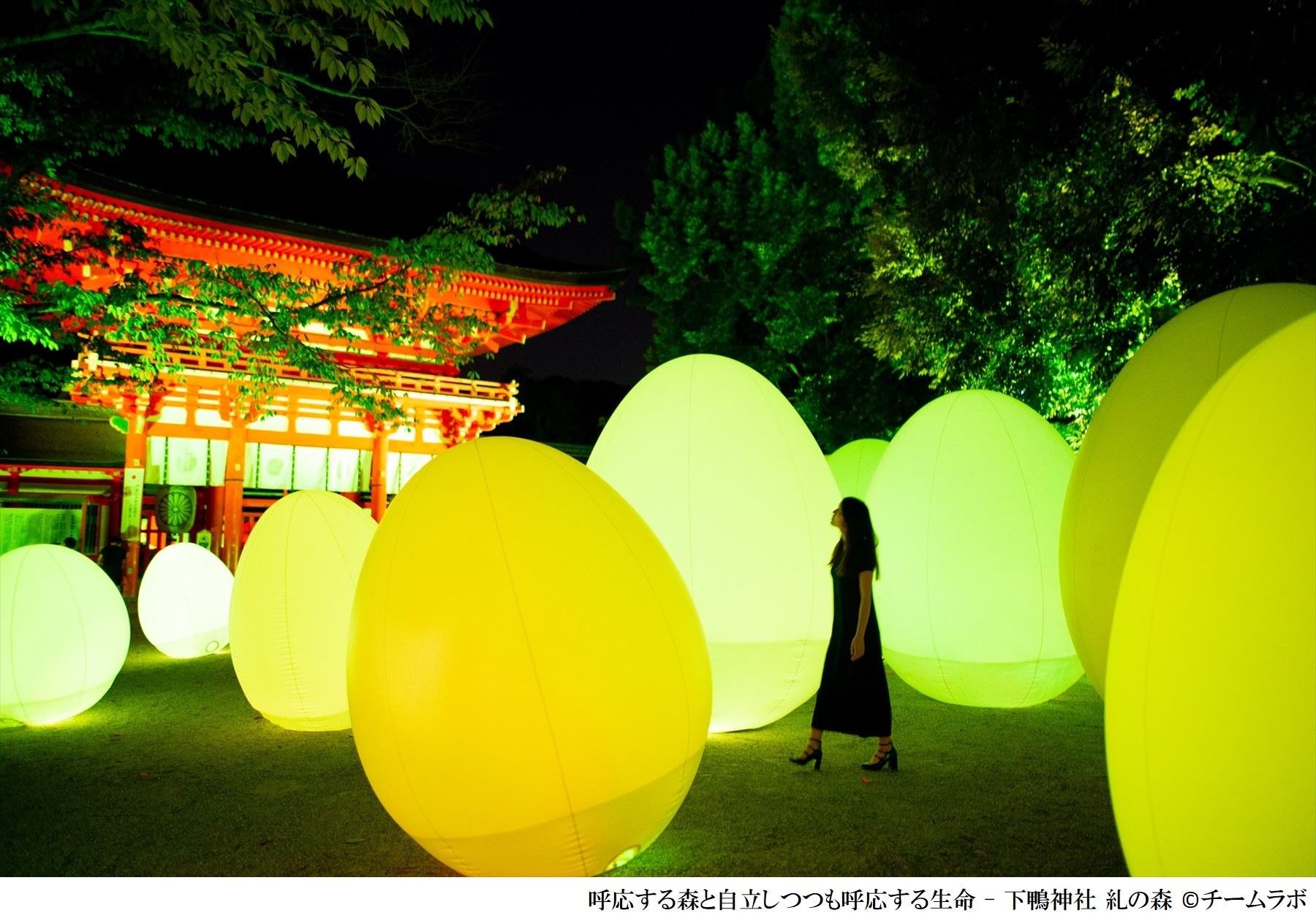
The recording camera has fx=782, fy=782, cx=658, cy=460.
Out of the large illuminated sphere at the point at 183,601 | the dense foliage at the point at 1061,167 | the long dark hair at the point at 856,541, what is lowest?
the large illuminated sphere at the point at 183,601

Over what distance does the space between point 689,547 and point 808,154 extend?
1525 centimetres

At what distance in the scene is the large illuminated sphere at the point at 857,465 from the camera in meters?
9.95

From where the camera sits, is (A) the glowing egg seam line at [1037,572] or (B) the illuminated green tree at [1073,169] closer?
(A) the glowing egg seam line at [1037,572]

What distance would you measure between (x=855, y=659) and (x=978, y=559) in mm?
1569

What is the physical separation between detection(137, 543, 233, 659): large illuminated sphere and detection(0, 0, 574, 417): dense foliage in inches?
108

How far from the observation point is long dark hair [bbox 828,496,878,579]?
15.3ft

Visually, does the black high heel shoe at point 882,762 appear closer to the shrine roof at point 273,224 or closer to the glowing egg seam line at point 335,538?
the glowing egg seam line at point 335,538

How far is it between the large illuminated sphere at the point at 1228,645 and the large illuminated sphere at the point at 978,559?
381 cm

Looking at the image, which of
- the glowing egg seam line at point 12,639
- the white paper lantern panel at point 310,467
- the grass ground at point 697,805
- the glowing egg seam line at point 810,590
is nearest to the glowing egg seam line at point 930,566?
the grass ground at point 697,805

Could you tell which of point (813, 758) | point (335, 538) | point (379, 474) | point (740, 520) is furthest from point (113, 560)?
point (813, 758)

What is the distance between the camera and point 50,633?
5.66 meters

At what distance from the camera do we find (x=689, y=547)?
16.6 feet

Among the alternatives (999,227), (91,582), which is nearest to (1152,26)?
(999,227)

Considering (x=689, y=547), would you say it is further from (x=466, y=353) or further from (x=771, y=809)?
(x=466, y=353)
